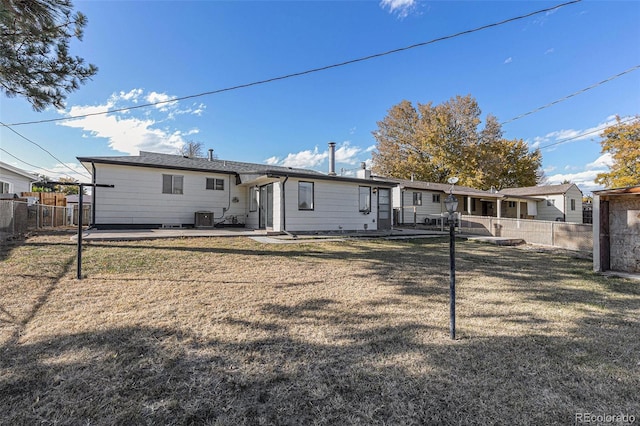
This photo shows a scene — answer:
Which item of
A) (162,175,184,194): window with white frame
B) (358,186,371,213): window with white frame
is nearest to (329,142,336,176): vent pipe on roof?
(358,186,371,213): window with white frame

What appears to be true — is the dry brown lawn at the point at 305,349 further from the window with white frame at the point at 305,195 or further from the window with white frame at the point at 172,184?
the window with white frame at the point at 172,184

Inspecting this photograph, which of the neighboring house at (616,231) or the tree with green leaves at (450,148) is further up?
the tree with green leaves at (450,148)

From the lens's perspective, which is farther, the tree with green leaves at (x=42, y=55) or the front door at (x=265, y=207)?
the front door at (x=265, y=207)

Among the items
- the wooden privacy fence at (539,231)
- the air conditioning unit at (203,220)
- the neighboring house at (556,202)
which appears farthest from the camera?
the neighboring house at (556,202)

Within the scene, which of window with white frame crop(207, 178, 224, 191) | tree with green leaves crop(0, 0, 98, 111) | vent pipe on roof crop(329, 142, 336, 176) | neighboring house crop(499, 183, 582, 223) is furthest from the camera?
neighboring house crop(499, 183, 582, 223)

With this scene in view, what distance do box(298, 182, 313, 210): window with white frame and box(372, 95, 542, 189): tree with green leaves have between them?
1866cm

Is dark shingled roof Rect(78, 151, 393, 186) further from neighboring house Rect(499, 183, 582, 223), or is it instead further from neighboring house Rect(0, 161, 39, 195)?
neighboring house Rect(499, 183, 582, 223)

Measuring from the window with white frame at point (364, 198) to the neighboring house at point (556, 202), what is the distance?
633 inches

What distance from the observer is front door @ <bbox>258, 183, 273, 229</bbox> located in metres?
12.2

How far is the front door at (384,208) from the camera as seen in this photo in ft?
45.2

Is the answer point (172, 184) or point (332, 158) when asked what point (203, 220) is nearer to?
point (172, 184)

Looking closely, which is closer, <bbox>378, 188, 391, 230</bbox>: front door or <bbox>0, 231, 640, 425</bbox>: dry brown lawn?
<bbox>0, 231, 640, 425</bbox>: dry brown lawn

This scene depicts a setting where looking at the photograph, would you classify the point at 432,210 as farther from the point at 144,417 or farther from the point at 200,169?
the point at 144,417

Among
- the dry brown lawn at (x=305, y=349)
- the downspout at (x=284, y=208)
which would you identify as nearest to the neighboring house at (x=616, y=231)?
the dry brown lawn at (x=305, y=349)
